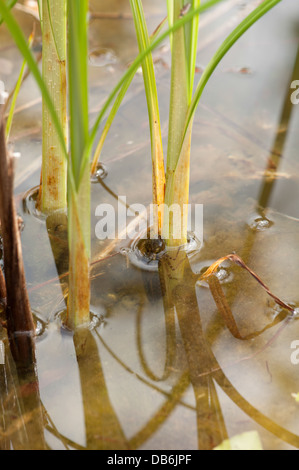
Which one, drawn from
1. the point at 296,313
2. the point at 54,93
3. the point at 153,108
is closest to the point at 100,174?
the point at 54,93

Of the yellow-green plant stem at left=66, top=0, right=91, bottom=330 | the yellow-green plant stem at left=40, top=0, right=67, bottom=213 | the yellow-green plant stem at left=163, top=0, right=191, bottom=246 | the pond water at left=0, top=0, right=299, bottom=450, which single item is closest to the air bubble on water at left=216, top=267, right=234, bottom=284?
the pond water at left=0, top=0, right=299, bottom=450

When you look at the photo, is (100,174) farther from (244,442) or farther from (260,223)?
(244,442)

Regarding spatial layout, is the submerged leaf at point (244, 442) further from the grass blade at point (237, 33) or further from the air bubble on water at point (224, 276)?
the grass blade at point (237, 33)

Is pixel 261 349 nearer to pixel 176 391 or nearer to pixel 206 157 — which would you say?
pixel 176 391

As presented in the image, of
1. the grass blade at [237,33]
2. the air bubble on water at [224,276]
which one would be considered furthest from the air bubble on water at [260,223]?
the grass blade at [237,33]

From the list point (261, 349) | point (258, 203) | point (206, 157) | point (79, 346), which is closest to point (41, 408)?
point (79, 346)

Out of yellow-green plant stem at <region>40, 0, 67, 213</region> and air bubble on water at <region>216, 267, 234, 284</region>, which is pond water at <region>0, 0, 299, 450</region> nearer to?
air bubble on water at <region>216, 267, 234, 284</region>
